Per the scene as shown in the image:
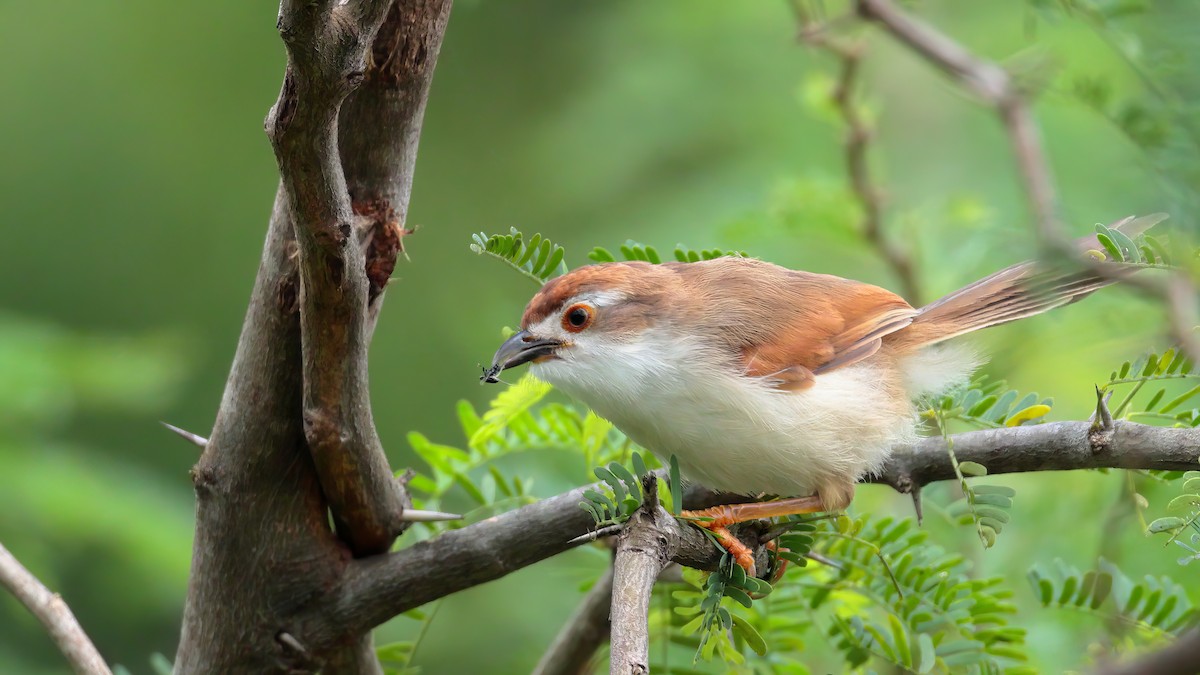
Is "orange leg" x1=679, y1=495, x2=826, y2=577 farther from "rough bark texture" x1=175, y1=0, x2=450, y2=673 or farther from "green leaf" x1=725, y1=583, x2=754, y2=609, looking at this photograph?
"rough bark texture" x1=175, y1=0, x2=450, y2=673

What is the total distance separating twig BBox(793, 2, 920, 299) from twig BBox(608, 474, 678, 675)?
2.67 m

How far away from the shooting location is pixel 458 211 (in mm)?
8461

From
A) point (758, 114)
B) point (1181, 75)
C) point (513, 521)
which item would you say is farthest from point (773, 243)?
point (1181, 75)

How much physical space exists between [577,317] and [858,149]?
1973mm

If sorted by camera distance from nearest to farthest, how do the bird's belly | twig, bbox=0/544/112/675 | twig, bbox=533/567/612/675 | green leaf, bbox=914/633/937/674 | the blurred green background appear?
1. green leaf, bbox=914/633/937/674
2. twig, bbox=0/544/112/675
3. the bird's belly
4. twig, bbox=533/567/612/675
5. the blurred green background

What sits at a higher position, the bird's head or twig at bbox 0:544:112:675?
the bird's head

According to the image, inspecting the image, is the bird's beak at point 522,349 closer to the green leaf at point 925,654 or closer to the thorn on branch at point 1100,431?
the green leaf at point 925,654

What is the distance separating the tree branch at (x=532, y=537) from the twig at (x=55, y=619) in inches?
26.1

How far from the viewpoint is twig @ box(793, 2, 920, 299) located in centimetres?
456

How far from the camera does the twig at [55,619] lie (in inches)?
112

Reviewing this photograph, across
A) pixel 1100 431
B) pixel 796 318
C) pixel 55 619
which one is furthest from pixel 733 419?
pixel 55 619

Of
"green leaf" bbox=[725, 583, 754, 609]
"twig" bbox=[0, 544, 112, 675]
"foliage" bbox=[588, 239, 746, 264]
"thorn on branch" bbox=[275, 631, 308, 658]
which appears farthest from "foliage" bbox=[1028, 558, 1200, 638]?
"twig" bbox=[0, 544, 112, 675]

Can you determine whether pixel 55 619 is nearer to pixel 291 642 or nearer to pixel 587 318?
pixel 291 642

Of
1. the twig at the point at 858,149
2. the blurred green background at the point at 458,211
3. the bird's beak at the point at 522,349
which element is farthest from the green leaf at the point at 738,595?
the twig at the point at 858,149
